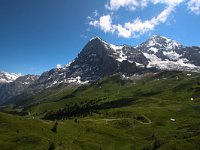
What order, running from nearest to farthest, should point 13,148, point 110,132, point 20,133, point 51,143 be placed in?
point 13,148
point 51,143
point 20,133
point 110,132

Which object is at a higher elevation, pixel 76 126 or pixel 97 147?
pixel 76 126

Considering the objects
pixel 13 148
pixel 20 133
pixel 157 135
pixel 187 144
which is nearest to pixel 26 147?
pixel 13 148

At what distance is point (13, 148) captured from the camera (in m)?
133

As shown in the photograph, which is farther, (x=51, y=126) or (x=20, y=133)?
(x=51, y=126)

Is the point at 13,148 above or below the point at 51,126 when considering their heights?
below

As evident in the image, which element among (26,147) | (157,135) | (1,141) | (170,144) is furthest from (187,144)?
(1,141)

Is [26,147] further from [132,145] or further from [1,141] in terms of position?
[132,145]

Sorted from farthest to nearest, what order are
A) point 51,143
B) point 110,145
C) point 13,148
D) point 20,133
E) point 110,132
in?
point 110,132 < point 110,145 < point 20,133 < point 51,143 < point 13,148

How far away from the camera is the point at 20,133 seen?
157125 mm

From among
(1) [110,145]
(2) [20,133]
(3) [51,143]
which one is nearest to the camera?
(3) [51,143]

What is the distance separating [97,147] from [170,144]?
120ft

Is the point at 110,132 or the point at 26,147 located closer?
the point at 26,147

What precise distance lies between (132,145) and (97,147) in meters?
23.7

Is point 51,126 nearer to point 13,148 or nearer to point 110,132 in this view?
point 110,132
